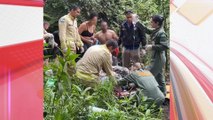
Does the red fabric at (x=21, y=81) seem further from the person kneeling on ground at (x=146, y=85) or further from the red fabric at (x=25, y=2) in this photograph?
the person kneeling on ground at (x=146, y=85)

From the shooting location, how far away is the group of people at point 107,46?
5.19 m

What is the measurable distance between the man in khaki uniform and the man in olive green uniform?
1.26 meters

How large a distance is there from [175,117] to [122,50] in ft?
17.2

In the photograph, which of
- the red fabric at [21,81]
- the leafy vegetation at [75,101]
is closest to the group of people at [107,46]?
the leafy vegetation at [75,101]

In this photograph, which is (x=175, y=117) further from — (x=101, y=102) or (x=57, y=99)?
(x=101, y=102)

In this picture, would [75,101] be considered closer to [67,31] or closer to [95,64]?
[95,64]

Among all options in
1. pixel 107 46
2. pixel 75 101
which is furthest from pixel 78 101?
pixel 107 46

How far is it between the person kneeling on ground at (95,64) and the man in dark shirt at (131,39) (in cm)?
130

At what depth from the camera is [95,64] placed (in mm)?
5227

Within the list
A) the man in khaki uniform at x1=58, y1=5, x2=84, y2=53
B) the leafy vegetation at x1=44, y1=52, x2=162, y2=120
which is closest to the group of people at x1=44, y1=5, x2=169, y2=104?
the man in khaki uniform at x1=58, y1=5, x2=84, y2=53

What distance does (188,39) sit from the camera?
154 centimetres

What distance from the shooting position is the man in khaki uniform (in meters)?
5.97

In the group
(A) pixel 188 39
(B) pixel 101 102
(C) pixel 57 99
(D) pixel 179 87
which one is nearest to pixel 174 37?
(A) pixel 188 39

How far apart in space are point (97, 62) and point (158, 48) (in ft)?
3.12
